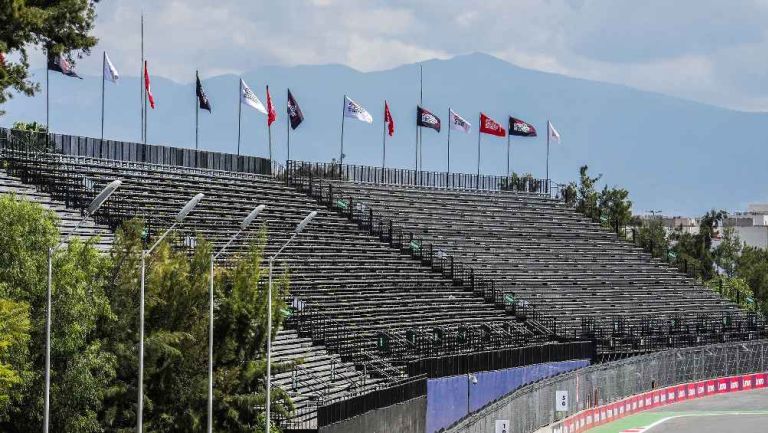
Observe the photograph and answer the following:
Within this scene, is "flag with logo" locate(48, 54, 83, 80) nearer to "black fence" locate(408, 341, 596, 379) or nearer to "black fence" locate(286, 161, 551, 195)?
"black fence" locate(408, 341, 596, 379)

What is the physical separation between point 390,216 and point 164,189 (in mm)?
18880

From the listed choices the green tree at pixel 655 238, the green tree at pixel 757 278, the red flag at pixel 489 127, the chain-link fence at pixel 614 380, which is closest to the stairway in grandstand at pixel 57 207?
the chain-link fence at pixel 614 380

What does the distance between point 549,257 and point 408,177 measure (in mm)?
9176

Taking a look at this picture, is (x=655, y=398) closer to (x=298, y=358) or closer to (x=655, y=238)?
(x=298, y=358)

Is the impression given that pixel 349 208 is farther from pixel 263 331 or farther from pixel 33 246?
pixel 33 246

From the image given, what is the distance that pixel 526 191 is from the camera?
97.4 metres

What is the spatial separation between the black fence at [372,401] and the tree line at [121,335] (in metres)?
1.31

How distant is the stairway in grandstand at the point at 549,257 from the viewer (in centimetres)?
7906

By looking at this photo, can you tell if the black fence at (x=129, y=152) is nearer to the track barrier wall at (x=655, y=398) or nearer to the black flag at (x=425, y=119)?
the black flag at (x=425, y=119)

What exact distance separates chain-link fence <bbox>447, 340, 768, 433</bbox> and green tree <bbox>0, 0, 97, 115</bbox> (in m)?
16.1

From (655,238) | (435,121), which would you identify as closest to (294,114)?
(435,121)

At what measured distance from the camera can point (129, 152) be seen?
66938 millimetres

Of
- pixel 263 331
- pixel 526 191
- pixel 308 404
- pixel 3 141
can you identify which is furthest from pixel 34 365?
pixel 526 191

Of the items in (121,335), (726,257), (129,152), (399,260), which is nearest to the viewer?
(121,335)
